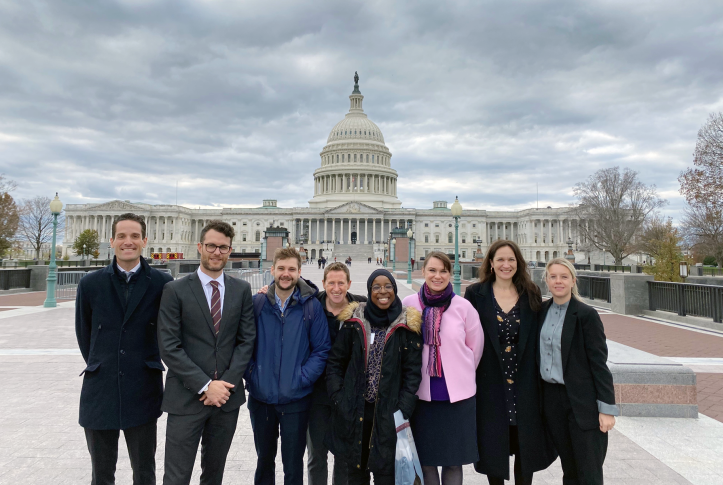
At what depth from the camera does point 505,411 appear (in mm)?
3885

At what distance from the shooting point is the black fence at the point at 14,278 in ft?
75.7

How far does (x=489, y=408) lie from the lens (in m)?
3.89

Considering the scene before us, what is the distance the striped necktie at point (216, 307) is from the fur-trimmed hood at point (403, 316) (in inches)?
42.9

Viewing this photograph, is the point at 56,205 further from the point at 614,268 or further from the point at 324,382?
the point at 614,268

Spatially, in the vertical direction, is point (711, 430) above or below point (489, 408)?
below

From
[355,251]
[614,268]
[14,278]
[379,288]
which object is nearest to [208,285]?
[379,288]

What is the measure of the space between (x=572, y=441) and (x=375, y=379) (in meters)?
1.87

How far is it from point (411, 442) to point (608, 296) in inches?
778

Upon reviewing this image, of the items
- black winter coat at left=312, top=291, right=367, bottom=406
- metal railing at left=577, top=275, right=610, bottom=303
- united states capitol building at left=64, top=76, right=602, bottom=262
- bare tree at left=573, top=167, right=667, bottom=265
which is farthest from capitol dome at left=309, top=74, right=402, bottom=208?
black winter coat at left=312, top=291, right=367, bottom=406

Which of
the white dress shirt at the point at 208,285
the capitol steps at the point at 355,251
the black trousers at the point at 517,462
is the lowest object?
the black trousers at the point at 517,462

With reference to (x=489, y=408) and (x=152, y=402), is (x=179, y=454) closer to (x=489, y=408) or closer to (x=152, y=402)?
(x=152, y=402)

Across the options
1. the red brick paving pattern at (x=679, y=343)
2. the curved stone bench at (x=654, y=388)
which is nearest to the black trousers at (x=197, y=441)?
the curved stone bench at (x=654, y=388)

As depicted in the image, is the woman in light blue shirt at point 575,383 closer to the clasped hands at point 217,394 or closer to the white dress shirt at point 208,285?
the clasped hands at point 217,394

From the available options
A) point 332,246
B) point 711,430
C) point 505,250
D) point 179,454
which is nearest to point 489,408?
point 505,250
